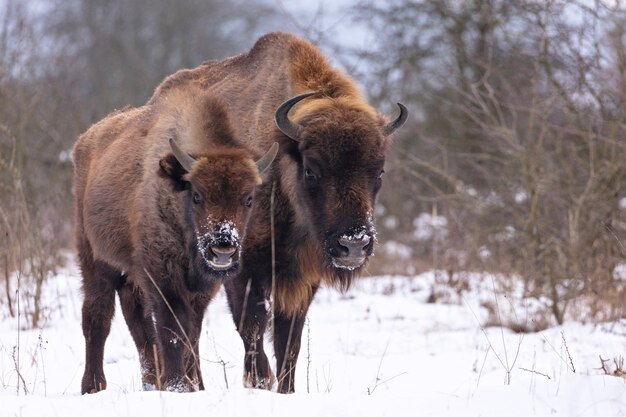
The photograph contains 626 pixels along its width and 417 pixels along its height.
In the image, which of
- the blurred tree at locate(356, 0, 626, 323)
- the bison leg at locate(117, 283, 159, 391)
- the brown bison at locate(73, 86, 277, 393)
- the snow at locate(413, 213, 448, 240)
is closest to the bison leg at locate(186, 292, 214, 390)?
the brown bison at locate(73, 86, 277, 393)

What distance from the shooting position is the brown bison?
19.1 feet

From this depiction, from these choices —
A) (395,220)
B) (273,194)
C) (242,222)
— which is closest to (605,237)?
(273,194)

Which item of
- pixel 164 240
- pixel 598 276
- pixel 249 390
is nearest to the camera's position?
pixel 249 390

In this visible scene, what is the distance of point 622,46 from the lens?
32.2 ft

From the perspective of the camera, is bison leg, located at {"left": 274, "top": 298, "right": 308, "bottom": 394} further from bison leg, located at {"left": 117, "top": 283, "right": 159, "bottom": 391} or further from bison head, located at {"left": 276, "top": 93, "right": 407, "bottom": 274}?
bison leg, located at {"left": 117, "top": 283, "right": 159, "bottom": 391}

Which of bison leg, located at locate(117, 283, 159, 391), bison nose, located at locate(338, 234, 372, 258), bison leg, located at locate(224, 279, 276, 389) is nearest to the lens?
bison nose, located at locate(338, 234, 372, 258)

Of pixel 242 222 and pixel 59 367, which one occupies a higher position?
pixel 242 222

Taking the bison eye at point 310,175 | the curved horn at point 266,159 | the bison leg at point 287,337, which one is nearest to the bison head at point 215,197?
the curved horn at point 266,159

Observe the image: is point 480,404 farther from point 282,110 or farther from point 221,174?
point 282,110

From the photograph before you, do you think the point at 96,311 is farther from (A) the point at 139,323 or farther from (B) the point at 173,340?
(B) the point at 173,340

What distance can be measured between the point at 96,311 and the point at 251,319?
133cm

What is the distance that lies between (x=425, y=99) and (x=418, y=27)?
4.58 feet

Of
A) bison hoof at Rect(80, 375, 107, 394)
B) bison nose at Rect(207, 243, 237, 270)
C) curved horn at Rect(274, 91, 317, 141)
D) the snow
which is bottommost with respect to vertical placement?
bison hoof at Rect(80, 375, 107, 394)

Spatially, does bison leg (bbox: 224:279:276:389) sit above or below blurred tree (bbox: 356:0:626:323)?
below
